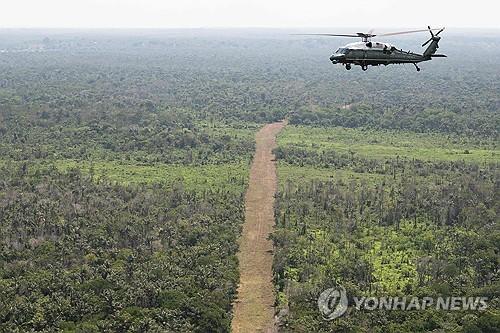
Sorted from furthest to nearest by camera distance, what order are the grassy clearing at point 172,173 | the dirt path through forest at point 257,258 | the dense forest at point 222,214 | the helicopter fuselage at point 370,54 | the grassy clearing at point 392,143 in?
the grassy clearing at point 392,143 < the grassy clearing at point 172,173 < the dirt path through forest at point 257,258 < the dense forest at point 222,214 < the helicopter fuselage at point 370,54

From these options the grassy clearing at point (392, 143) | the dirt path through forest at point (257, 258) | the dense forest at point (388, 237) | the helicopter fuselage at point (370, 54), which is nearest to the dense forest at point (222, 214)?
the dense forest at point (388, 237)

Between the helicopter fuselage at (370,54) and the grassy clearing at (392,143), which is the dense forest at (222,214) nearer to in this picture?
the grassy clearing at (392,143)

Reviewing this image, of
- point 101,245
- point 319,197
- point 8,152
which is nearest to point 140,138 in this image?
point 8,152

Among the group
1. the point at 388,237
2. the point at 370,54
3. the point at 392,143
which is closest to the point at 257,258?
the point at 388,237

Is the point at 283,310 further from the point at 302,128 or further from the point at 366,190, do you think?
the point at 302,128

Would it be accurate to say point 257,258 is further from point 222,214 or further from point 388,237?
point 388,237
